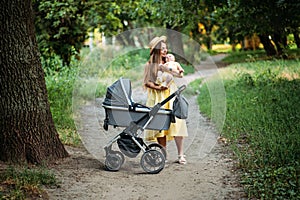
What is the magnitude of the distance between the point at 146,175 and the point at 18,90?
206 cm

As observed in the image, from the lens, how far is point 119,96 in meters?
6.51

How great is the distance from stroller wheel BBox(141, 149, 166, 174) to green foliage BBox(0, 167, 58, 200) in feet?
4.13

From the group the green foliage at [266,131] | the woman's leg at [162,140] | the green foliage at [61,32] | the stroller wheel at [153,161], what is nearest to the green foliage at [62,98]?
the green foliage at [61,32]

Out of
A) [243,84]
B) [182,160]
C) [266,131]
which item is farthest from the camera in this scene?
[243,84]

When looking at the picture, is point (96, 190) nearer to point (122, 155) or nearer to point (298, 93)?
point (122, 155)

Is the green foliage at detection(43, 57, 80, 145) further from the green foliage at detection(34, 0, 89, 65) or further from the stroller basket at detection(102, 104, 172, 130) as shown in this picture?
the stroller basket at detection(102, 104, 172, 130)

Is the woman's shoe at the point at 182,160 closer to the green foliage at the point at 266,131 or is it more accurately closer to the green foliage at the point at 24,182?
the green foliage at the point at 266,131

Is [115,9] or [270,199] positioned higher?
[115,9]

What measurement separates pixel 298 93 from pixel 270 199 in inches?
240

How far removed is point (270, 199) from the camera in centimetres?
511

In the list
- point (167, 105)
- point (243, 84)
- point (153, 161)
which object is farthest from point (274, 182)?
point (243, 84)

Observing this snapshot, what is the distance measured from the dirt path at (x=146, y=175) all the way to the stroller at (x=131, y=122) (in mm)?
163

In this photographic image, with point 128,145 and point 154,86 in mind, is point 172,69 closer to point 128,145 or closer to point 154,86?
point 154,86

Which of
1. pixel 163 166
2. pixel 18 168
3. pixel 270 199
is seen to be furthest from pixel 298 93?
pixel 18 168
